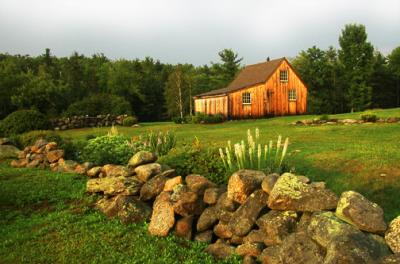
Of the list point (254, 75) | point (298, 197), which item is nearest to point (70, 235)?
point (298, 197)

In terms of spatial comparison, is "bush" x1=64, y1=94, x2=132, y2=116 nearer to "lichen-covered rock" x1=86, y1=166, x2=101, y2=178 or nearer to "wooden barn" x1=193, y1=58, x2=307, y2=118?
"wooden barn" x1=193, y1=58, x2=307, y2=118

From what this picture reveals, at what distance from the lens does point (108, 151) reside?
12.1 metres

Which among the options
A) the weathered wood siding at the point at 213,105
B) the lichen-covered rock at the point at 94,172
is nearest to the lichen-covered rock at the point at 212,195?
the lichen-covered rock at the point at 94,172

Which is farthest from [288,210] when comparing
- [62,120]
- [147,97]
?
[147,97]

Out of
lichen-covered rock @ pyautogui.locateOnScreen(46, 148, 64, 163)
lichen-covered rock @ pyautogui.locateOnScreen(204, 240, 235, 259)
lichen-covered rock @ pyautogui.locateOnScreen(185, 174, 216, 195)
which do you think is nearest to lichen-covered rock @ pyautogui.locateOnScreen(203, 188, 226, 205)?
lichen-covered rock @ pyautogui.locateOnScreen(185, 174, 216, 195)

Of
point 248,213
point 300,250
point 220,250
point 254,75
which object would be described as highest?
point 254,75

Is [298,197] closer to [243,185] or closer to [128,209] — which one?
[243,185]

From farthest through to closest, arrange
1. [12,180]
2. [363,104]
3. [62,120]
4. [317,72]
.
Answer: [317,72]
[363,104]
[62,120]
[12,180]

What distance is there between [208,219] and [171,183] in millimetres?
1259

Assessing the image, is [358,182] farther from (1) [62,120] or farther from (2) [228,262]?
(1) [62,120]

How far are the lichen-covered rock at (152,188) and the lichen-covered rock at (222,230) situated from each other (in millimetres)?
1766

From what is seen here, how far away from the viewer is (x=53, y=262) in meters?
6.02

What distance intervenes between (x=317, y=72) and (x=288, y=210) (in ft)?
206

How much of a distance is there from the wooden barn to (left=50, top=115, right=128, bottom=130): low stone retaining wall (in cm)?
1047
